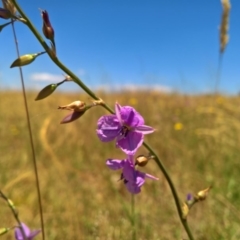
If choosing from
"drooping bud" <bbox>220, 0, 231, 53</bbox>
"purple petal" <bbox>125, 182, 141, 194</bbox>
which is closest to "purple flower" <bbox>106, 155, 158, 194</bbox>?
"purple petal" <bbox>125, 182, 141, 194</bbox>

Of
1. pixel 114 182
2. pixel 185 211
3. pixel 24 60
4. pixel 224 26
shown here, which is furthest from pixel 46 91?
pixel 114 182

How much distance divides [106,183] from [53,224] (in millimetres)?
814

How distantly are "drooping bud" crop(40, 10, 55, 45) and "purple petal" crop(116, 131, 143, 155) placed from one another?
0.83 ft

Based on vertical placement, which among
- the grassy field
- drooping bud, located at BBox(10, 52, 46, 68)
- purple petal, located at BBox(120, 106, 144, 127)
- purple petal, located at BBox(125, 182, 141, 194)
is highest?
drooping bud, located at BBox(10, 52, 46, 68)

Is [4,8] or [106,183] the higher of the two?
[4,8]

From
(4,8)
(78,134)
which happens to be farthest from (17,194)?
(4,8)

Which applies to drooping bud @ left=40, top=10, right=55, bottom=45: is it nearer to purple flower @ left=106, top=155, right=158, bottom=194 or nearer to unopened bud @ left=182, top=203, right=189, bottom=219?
purple flower @ left=106, top=155, right=158, bottom=194

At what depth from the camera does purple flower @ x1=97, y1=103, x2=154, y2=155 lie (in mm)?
885

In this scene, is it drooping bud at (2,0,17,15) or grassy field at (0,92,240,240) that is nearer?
drooping bud at (2,0,17,15)

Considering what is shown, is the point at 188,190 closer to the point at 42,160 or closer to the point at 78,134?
the point at 42,160

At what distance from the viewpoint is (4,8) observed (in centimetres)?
86

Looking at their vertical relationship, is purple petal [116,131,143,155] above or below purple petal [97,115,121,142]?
below

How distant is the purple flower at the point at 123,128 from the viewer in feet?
2.90

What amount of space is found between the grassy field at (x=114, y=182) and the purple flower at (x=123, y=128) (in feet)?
1.18
